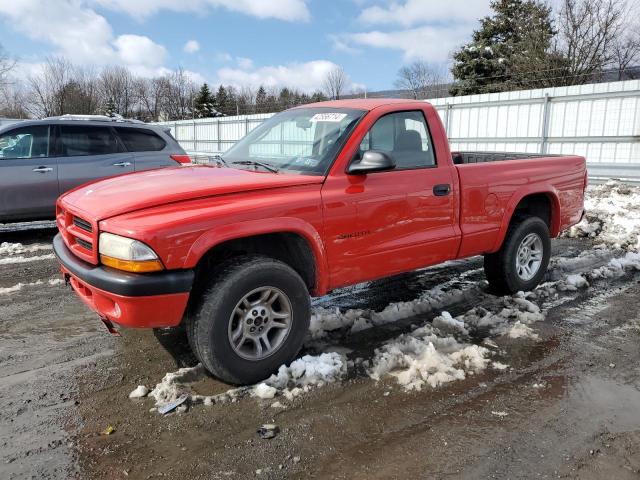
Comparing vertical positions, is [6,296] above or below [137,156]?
below

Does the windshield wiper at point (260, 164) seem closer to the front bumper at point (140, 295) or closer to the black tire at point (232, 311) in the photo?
the black tire at point (232, 311)

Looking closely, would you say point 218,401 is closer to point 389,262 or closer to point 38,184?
point 389,262

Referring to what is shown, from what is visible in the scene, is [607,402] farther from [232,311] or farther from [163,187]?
[163,187]

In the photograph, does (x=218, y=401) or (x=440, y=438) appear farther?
(x=218, y=401)

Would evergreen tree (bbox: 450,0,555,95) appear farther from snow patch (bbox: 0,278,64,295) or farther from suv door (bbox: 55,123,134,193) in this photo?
snow patch (bbox: 0,278,64,295)

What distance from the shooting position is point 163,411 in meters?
3.04

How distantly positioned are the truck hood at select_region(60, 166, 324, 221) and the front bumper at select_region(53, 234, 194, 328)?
15.4 inches

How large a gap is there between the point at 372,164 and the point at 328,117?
77 cm

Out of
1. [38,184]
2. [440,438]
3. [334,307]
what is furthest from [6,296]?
[440,438]

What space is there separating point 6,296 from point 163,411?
10.2 ft

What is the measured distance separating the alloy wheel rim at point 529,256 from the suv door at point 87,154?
5888 mm

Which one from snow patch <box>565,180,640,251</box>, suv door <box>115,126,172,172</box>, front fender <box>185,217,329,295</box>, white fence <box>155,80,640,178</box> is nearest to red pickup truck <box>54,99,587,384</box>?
front fender <box>185,217,329,295</box>

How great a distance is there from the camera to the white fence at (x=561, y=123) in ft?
44.8

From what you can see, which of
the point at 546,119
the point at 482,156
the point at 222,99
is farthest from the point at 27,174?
the point at 222,99
